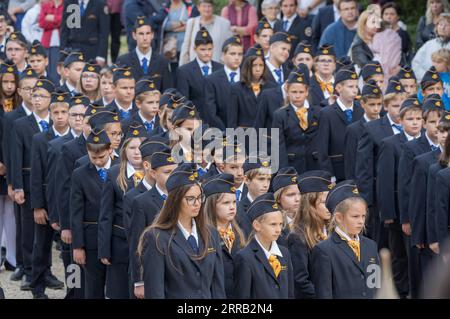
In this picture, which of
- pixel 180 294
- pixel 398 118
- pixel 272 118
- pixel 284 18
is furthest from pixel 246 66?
pixel 180 294

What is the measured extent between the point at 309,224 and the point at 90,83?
473 cm

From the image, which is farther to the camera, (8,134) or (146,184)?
(8,134)

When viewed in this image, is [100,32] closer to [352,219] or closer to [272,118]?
[272,118]

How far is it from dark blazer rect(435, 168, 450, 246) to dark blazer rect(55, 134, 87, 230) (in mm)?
→ 3053

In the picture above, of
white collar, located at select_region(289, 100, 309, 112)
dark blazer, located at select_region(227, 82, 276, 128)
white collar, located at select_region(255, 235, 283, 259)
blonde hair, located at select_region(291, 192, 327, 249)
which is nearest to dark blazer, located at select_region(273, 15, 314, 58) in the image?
dark blazer, located at select_region(227, 82, 276, 128)

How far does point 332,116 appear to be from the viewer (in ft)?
38.9

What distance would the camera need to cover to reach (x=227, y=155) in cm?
986

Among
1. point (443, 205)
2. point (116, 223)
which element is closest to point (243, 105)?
point (443, 205)

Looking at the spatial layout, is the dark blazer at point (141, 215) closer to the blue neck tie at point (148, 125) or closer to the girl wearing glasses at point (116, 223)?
the girl wearing glasses at point (116, 223)

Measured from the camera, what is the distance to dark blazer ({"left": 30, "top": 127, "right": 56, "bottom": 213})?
437 inches

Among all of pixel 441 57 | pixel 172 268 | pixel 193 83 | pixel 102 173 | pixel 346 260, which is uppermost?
pixel 441 57

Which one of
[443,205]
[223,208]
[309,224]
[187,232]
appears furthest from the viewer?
[443,205]

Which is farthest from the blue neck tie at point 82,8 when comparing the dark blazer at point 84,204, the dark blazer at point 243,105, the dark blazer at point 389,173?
the dark blazer at point 84,204

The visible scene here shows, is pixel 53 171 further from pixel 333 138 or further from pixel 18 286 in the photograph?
pixel 333 138
